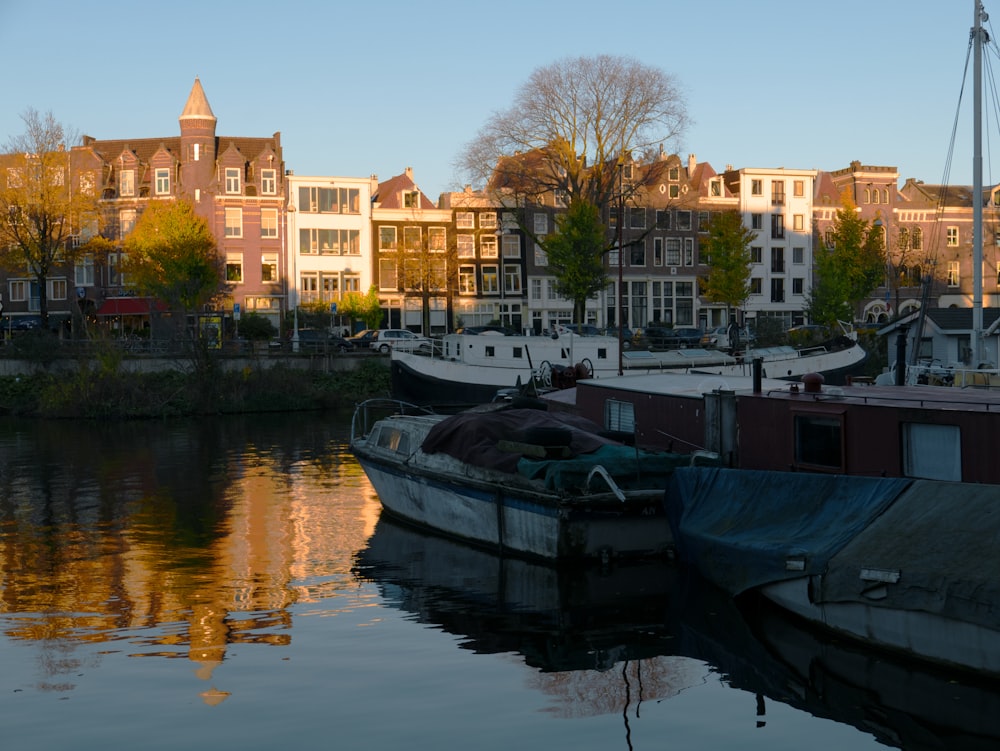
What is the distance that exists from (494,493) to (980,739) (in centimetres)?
939

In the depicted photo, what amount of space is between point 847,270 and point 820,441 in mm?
59662

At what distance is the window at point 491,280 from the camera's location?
79.8m

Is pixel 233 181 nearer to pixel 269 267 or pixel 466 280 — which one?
pixel 269 267

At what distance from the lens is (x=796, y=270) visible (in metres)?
88.6

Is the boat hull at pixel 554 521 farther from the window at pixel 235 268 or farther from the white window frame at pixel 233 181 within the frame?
the white window frame at pixel 233 181

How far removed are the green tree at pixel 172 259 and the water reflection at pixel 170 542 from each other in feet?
84.0

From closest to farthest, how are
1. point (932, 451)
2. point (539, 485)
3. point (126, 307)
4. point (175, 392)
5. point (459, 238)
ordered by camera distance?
point (932, 451), point (539, 485), point (175, 392), point (126, 307), point (459, 238)

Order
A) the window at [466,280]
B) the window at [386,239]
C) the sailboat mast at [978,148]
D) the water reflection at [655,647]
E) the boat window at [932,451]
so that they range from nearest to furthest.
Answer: the water reflection at [655,647] < the boat window at [932,451] < the sailboat mast at [978,148] < the window at [386,239] < the window at [466,280]

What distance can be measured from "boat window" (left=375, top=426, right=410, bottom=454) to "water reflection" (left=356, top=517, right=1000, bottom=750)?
9.73 feet

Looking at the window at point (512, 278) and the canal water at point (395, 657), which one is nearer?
the canal water at point (395, 657)

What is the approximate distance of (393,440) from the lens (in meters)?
23.0

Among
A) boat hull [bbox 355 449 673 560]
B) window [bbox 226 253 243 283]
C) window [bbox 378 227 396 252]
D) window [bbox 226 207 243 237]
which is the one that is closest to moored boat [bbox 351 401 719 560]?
boat hull [bbox 355 449 673 560]

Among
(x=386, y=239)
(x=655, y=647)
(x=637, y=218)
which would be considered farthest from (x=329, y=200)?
(x=655, y=647)

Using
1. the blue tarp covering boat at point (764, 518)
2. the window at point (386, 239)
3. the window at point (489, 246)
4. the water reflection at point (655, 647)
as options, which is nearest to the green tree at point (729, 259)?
the window at point (489, 246)
